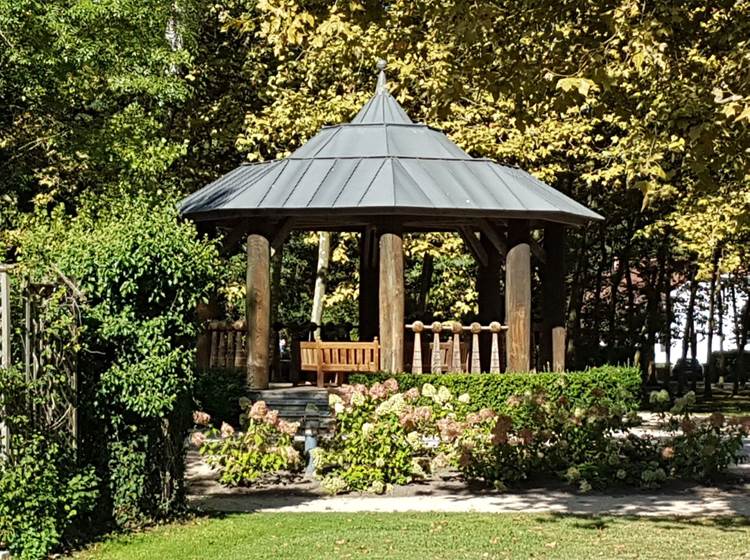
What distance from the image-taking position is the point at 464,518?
10.5 meters

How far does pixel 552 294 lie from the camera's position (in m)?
19.2

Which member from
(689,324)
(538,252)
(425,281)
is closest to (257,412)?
(538,252)

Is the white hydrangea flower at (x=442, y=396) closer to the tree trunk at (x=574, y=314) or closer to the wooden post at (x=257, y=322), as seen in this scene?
the wooden post at (x=257, y=322)

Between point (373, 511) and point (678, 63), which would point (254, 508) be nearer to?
point (373, 511)

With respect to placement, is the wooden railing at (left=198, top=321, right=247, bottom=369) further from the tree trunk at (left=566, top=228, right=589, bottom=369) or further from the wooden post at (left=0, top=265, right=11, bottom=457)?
the tree trunk at (left=566, top=228, right=589, bottom=369)

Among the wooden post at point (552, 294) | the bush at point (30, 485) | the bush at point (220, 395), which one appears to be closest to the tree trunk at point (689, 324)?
the wooden post at point (552, 294)

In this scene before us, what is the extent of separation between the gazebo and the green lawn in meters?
6.52

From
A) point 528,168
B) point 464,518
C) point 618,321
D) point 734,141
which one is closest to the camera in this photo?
point 734,141

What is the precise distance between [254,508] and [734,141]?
5363 mm

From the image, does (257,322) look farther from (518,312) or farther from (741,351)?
(741,351)

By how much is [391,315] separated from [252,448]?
15.7 feet

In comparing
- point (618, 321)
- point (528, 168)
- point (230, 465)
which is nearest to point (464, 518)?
point (230, 465)

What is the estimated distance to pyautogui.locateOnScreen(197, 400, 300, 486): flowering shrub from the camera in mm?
12148

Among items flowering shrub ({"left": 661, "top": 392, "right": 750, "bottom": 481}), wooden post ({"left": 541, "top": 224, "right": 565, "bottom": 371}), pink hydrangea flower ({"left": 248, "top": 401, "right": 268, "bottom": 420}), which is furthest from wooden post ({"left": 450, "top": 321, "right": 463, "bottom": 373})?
pink hydrangea flower ({"left": 248, "top": 401, "right": 268, "bottom": 420})
